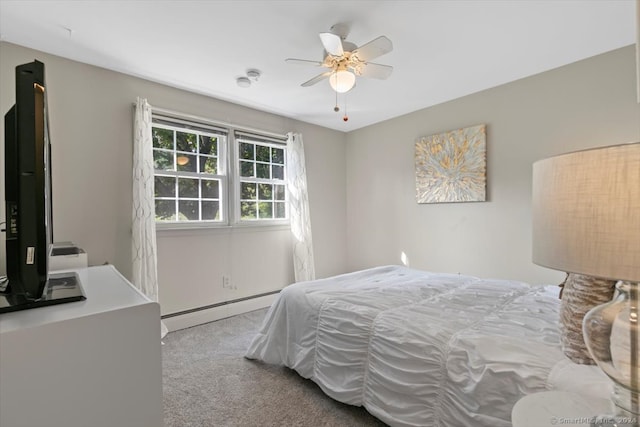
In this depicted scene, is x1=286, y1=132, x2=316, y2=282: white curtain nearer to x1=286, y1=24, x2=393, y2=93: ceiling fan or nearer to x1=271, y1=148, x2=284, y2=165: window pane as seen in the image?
x1=271, y1=148, x2=284, y2=165: window pane

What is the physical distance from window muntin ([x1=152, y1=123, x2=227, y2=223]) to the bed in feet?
5.35

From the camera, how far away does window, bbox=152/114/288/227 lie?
311 centimetres

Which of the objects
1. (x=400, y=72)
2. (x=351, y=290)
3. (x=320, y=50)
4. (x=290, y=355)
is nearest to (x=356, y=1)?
(x=320, y=50)

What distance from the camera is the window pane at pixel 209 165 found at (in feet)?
11.0

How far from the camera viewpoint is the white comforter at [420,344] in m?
1.21

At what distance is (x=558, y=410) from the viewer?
86 cm

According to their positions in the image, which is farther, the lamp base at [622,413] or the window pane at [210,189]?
the window pane at [210,189]

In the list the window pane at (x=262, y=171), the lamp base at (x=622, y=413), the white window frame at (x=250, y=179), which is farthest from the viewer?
the window pane at (x=262, y=171)

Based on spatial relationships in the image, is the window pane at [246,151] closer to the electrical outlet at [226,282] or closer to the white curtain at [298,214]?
the white curtain at [298,214]

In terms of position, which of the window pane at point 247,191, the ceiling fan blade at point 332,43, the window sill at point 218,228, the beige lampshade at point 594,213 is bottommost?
the window sill at point 218,228

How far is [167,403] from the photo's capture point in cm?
185

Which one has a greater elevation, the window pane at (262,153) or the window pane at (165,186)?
the window pane at (262,153)

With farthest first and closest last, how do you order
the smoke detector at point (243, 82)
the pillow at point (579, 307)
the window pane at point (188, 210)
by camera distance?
the window pane at point (188, 210), the smoke detector at point (243, 82), the pillow at point (579, 307)

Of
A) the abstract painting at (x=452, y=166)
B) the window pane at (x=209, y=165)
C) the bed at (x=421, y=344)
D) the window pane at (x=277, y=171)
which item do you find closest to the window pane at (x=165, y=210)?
the window pane at (x=209, y=165)
